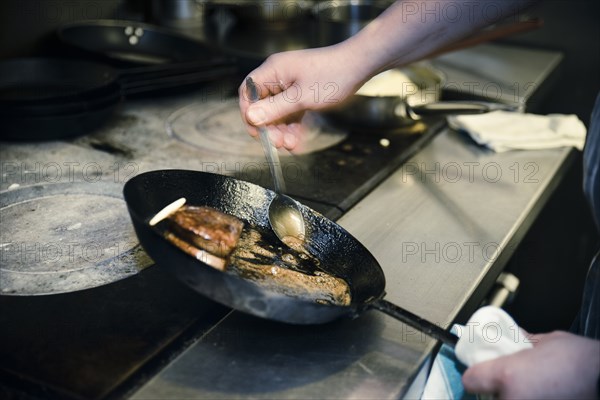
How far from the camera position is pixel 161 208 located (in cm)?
101

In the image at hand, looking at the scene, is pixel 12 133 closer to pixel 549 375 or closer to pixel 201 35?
pixel 201 35

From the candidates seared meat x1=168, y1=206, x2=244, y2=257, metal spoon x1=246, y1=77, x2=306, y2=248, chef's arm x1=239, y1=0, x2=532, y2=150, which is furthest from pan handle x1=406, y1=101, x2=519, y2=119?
seared meat x1=168, y1=206, x2=244, y2=257

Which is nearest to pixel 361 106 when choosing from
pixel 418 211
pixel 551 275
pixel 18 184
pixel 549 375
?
pixel 418 211

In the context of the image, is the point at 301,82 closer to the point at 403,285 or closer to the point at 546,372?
the point at 403,285

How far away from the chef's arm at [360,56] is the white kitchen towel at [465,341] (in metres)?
0.49

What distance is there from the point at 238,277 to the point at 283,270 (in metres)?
0.20

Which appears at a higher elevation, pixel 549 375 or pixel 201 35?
pixel 201 35

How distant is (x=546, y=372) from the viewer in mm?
782

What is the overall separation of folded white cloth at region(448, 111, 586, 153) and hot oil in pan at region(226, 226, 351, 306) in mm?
758

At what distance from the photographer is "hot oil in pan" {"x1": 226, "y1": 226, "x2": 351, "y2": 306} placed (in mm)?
920

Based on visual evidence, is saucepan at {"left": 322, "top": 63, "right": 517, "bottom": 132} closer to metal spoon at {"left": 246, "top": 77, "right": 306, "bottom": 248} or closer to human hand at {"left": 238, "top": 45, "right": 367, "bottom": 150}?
human hand at {"left": 238, "top": 45, "right": 367, "bottom": 150}

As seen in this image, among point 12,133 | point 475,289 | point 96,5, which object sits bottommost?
point 475,289

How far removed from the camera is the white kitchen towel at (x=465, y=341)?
857 mm

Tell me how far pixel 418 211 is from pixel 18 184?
824 mm
